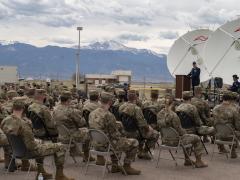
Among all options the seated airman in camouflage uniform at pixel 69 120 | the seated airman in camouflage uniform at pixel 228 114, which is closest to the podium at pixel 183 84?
the seated airman in camouflage uniform at pixel 228 114

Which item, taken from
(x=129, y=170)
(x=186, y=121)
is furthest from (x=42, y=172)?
(x=186, y=121)

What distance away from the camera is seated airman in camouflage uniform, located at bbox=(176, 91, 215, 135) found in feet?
40.2

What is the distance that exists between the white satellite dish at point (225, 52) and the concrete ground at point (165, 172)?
11.7 metres

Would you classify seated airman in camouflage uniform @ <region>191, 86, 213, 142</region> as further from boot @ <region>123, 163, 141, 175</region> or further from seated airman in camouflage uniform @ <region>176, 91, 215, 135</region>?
boot @ <region>123, 163, 141, 175</region>

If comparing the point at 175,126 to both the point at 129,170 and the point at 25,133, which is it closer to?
the point at 129,170

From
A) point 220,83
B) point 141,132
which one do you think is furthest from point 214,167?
point 220,83

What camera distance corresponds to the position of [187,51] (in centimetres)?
2980

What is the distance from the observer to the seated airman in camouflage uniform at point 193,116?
40.2 ft

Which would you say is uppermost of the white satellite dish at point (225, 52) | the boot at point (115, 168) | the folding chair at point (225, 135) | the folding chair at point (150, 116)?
the white satellite dish at point (225, 52)

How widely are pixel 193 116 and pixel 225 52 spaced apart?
1224 centimetres

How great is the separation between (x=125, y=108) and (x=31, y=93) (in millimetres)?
3726

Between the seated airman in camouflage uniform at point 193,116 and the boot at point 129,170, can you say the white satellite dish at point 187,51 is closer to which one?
the seated airman in camouflage uniform at point 193,116

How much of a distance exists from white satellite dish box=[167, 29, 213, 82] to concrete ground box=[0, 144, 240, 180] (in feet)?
55.6

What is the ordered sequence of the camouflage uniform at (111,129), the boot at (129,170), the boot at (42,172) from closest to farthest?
the boot at (42,172) → the camouflage uniform at (111,129) → the boot at (129,170)
